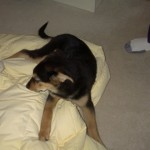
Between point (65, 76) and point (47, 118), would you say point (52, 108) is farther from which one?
point (65, 76)

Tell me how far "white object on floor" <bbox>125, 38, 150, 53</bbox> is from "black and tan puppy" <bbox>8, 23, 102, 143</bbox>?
0.57 m

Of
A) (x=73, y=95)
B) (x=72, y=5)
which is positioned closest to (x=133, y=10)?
(x=72, y=5)

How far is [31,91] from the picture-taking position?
1.54m

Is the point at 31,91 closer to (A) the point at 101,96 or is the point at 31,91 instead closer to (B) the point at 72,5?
(A) the point at 101,96

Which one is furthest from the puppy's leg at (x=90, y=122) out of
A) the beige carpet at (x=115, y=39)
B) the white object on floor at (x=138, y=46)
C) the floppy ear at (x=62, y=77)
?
the white object on floor at (x=138, y=46)

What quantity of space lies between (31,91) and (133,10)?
4.92 ft

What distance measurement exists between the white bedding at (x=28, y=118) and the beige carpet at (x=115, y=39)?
0.20 metres

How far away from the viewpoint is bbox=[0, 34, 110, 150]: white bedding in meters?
1.38

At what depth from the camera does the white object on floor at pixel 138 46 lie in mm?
2145

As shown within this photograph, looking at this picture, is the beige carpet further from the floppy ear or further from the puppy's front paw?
the floppy ear

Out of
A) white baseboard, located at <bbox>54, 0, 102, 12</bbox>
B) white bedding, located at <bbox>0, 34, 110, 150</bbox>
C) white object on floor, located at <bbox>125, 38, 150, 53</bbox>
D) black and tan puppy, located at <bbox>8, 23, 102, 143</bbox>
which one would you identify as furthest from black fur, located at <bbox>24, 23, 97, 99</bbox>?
white baseboard, located at <bbox>54, 0, 102, 12</bbox>

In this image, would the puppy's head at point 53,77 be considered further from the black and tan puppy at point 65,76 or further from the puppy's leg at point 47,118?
the puppy's leg at point 47,118

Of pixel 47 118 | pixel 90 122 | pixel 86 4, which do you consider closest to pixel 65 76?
pixel 47 118

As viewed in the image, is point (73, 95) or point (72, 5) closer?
point (73, 95)
